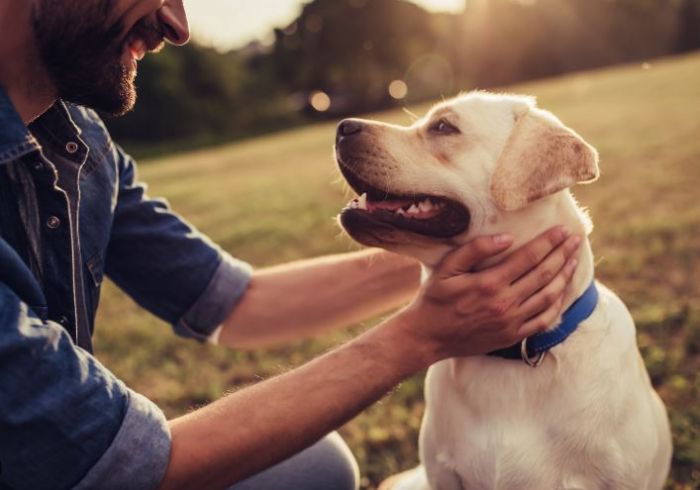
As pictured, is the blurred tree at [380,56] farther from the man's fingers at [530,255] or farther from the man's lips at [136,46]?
the man's fingers at [530,255]

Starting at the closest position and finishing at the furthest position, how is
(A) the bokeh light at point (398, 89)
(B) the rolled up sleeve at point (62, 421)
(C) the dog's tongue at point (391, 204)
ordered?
(B) the rolled up sleeve at point (62, 421) < (C) the dog's tongue at point (391, 204) < (A) the bokeh light at point (398, 89)

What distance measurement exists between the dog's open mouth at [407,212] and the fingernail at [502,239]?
6.6 inches

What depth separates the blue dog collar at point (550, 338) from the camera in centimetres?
244

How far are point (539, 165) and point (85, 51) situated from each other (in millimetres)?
1561

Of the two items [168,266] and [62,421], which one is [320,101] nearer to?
[168,266]

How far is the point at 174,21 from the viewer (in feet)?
8.48

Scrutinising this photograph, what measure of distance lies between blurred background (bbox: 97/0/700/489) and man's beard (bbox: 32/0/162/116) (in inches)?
73.8

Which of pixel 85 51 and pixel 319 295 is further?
pixel 319 295

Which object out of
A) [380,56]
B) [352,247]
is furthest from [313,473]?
[380,56]

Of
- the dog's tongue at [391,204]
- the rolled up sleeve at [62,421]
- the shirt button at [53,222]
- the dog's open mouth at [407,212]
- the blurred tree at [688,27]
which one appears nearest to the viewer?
the rolled up sleeve at [62,421]

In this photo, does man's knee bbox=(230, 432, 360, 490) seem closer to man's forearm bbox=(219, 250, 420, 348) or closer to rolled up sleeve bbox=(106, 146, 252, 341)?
man's forearm bbox=(219, 250, 420, 348)

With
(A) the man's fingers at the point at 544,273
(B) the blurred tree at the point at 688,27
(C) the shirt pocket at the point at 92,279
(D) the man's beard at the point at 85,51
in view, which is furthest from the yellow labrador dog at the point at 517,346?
(B) the blurred tree at the point at 688,27

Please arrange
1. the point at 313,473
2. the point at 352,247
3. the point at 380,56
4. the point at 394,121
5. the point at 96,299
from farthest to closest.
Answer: the point at 380,56, the point at 394,121, the point at 352,247, the point at 313,473, the point at 96,299

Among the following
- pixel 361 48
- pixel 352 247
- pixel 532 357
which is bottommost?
pixel 361 48
